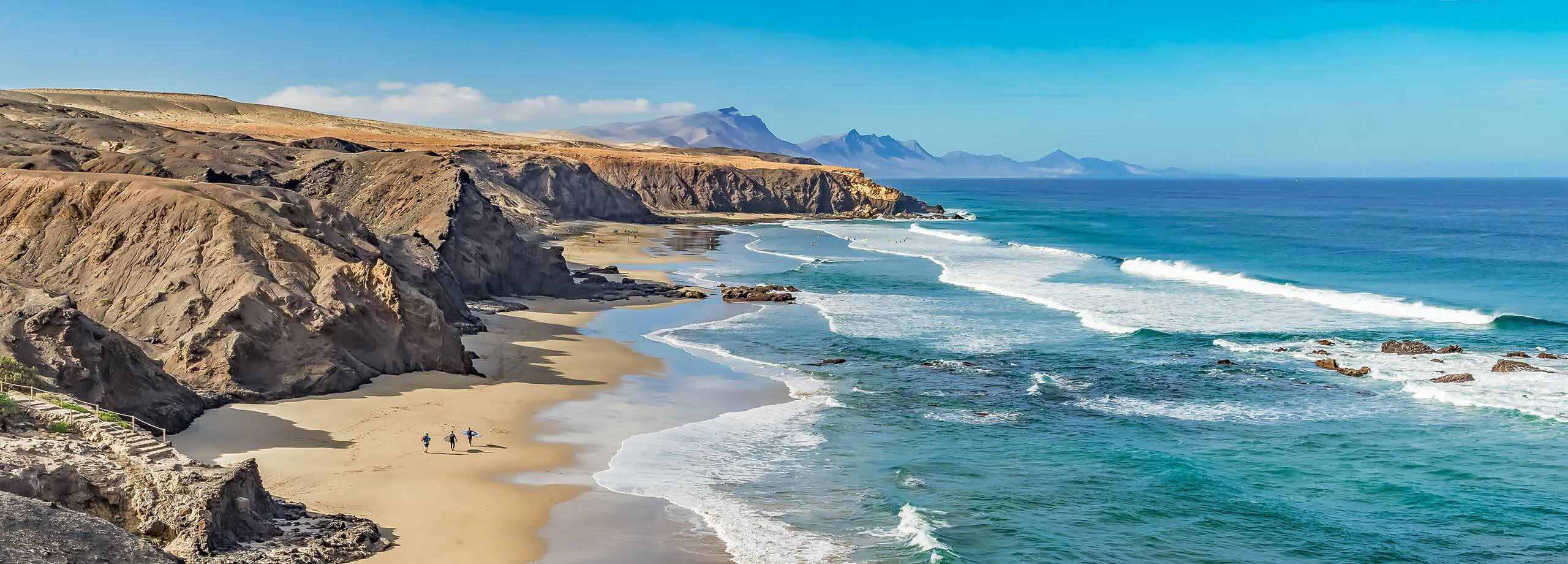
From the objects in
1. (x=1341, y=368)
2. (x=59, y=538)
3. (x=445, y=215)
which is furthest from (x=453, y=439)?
(x=1341, y=368)

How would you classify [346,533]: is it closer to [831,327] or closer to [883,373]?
[883,373]

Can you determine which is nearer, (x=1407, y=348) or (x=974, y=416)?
(x=974, y=416)

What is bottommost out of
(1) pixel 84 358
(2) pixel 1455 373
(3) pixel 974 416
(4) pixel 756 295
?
(3) pixel 974 416

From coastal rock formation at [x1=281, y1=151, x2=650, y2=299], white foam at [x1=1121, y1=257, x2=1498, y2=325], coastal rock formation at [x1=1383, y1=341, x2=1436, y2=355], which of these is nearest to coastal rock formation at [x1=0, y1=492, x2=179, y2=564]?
coastal rock formation at [x1=281, y1=151, x2=650, y2=299]

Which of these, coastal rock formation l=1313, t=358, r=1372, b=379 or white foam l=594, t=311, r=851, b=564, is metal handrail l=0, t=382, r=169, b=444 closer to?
white foam l=594, t=311, r=851, b=564

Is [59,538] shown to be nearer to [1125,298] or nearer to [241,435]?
[241,435]

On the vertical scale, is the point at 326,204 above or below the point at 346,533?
above

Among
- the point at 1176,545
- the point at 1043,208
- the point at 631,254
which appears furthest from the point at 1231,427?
the point at 1043,208
